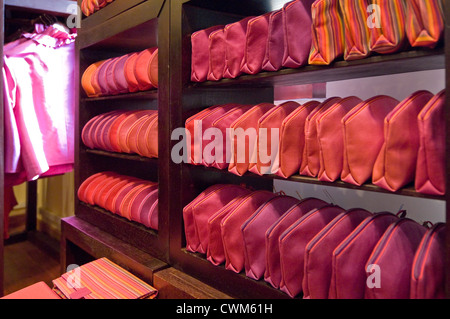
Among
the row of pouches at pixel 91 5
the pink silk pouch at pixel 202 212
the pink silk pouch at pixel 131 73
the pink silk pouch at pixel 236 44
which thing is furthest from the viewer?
the row of pouches at pixel 91 5

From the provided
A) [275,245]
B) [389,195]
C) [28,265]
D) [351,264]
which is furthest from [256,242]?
[28,265]

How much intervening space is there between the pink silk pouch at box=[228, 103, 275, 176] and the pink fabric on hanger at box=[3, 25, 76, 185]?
1628 millimetres

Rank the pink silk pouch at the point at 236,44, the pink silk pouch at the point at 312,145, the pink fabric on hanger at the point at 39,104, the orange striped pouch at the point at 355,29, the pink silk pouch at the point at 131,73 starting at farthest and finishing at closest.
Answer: the pink fabric on hanger at the point at 39,104 < the pink silk pouch at the point at 131,73 < the pink silk pouch at the point at 236,44 < the pink silk pouch at the point at 312,145 < the orange striped pouch at the point at 355,29

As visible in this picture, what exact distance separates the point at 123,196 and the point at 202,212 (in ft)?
2.20

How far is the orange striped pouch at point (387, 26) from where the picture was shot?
3.21 ft

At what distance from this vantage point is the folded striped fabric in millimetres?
1542

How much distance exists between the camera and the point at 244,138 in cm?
137

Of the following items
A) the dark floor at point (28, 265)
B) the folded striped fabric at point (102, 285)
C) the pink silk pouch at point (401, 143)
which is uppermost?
the pink silk pouch at point (401, 143)

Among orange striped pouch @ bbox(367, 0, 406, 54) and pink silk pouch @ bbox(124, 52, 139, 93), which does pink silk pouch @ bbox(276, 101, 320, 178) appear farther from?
pink silk pouch @ bbox(124, 52, 139, 93)

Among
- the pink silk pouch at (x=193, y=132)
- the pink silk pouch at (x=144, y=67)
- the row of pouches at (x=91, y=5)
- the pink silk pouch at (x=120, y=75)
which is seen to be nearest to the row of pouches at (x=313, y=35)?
the pink silk pouch at (x=193, y=132)

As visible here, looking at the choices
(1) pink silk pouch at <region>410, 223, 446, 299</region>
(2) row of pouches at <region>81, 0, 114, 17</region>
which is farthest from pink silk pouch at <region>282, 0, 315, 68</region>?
Answer: (2) row of pouches at <region>81, 0, 114, 17</region>

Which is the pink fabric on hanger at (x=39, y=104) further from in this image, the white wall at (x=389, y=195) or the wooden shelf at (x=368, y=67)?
the white wall at (x=389, y=195)

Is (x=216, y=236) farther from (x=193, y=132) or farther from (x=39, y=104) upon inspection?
(x=39, y=104)

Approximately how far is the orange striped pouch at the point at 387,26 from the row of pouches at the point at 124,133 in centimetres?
106
